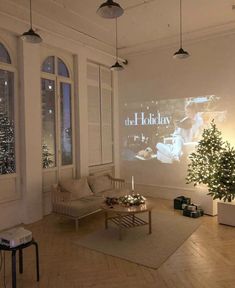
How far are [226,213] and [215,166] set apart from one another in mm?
931

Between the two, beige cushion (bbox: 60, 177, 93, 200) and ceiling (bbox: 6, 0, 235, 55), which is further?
beige cushion (bbox: 60, 177, 93, 200)

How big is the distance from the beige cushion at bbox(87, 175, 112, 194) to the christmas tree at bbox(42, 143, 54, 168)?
969 millimetres

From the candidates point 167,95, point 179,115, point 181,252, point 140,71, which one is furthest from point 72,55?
point 181,252

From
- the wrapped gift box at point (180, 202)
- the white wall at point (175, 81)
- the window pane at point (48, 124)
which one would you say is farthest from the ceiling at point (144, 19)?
the wrapped gift box at point (180, 202)

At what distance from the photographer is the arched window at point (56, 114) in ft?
18.3

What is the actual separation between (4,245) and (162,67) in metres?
5.70

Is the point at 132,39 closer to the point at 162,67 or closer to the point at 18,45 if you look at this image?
the point at 162,67

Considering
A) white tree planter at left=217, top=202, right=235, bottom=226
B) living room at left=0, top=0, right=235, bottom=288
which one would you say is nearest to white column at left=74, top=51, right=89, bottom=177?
living room at left=0, top=0, right=235, bottom=288

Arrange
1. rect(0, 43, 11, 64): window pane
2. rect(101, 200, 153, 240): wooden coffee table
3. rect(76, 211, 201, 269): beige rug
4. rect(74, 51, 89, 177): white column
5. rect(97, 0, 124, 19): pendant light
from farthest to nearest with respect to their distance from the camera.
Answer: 1. rect(74, 51, 89, 177): white column
2. rect(0, 43, 11, 64): window pane
3. rect(101, 200, 153, 240): wooden coffee table
4. rect(76, 211, 201, 269): beige rug
5. rect(97, 0, 124, 19): pendant light

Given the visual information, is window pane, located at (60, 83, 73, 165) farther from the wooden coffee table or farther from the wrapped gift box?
the wrapped gift box

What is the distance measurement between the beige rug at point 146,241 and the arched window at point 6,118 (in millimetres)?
1987

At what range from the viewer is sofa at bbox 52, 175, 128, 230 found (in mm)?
4785

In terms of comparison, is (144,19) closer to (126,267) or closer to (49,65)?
(49,65)

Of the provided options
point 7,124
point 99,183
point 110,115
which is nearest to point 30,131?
point 7,124
